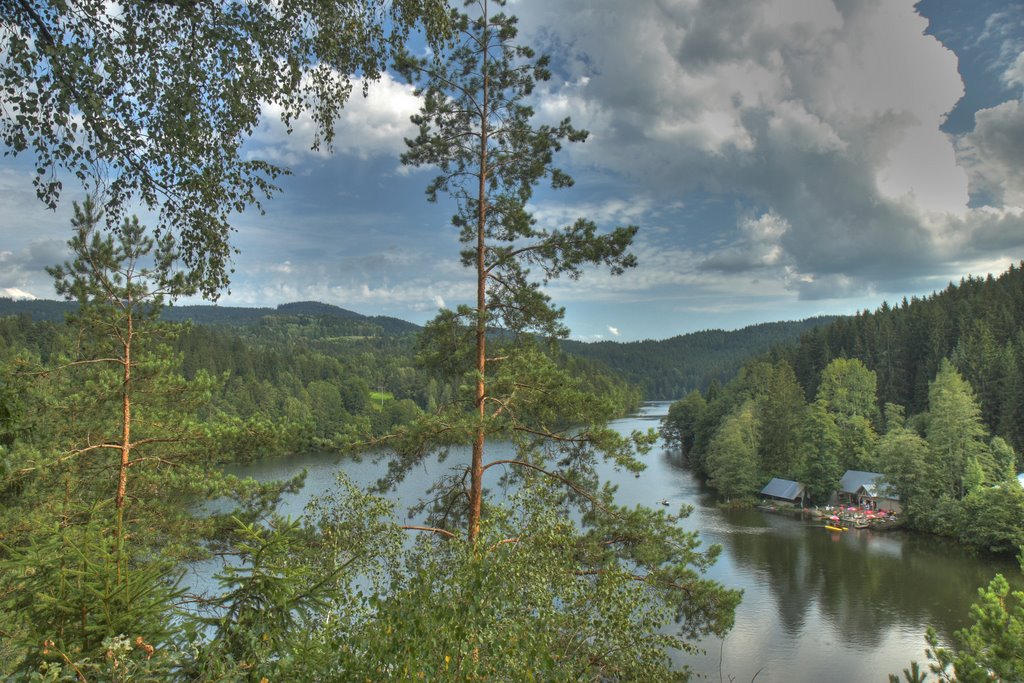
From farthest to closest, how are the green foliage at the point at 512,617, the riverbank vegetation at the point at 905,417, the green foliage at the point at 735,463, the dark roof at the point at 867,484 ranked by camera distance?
the green foliage at the point at 735,463 → the dark roof at the point at 867,484 → the riverbank vegetation at the point at 905,417 → the green foliage at the point at 512,617

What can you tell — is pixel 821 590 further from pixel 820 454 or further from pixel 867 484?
pixel 820 454

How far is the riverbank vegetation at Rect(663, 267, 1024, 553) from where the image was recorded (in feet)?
104

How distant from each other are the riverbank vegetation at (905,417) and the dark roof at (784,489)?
76cm

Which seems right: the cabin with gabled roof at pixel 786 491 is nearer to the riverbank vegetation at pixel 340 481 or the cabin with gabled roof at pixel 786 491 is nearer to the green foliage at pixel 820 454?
the green foliage at pixel 820 454

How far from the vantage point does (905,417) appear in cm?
4825

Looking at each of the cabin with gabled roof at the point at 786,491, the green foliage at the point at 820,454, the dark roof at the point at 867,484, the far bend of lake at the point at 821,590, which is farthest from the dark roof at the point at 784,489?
the far bend of lake at the point at 821,590

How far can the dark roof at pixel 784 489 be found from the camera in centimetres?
3850

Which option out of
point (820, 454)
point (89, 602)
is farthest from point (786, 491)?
point (89, 602)

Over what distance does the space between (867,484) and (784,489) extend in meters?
4.51

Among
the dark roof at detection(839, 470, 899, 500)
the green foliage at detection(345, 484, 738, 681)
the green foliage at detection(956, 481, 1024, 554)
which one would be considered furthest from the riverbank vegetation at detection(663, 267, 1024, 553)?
the green foliage at detection(345, 484, 738, 681)

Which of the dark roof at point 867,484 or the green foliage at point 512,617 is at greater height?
the green foliage at point 512,617

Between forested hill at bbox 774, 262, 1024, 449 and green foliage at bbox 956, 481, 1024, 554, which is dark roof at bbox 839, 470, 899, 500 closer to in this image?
green foliage at bbox 956, 481, 1024, 554

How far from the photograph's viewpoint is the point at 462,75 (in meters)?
9.73

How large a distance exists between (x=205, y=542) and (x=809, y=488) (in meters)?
37.5
